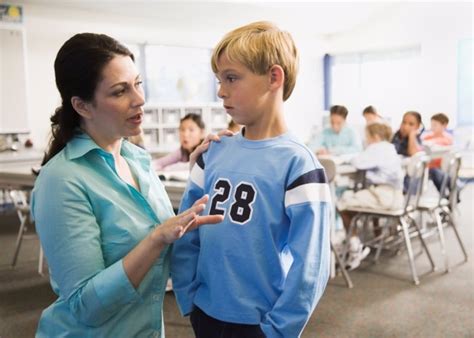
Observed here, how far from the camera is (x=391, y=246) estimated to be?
418 centimetres

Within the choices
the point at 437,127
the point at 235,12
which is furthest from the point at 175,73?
the point at 437,127

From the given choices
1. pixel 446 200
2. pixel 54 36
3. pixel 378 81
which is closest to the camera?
pixel 446 200

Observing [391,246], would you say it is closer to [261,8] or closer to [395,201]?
[395,201]

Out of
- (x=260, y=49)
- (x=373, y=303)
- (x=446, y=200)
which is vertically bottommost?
(x=373, y=303)

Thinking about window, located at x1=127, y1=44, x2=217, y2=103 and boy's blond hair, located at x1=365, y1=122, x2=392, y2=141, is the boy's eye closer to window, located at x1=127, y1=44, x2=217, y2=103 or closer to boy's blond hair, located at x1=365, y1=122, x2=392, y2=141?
boy's blond hair, located at x1=365, y1=122, x2=392, y2=141

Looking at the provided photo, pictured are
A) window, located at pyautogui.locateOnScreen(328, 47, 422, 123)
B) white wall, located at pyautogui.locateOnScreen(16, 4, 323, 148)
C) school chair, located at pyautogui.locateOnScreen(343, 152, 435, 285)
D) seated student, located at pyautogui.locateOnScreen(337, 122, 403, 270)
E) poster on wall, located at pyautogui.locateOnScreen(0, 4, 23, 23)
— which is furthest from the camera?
window, located at pyautogui.locateOnScreen(328, 47, 422, 123)

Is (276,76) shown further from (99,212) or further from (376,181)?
(376,181)

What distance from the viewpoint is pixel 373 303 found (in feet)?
10.1

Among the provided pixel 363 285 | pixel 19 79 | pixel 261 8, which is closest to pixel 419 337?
pixel 363 285

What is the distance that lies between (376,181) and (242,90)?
9.64ft

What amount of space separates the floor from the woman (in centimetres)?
165

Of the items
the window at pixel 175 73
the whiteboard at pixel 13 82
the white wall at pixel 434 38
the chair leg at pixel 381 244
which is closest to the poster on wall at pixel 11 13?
the whiteboard at pixel 13 82

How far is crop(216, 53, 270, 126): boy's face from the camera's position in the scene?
3.57 ft

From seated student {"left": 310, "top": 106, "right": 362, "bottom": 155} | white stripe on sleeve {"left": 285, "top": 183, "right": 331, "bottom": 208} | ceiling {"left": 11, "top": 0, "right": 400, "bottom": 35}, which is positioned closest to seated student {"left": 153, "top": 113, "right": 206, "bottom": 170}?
seated student {"left": 310, "top": 106, "right": 362, "bottom": 155}
